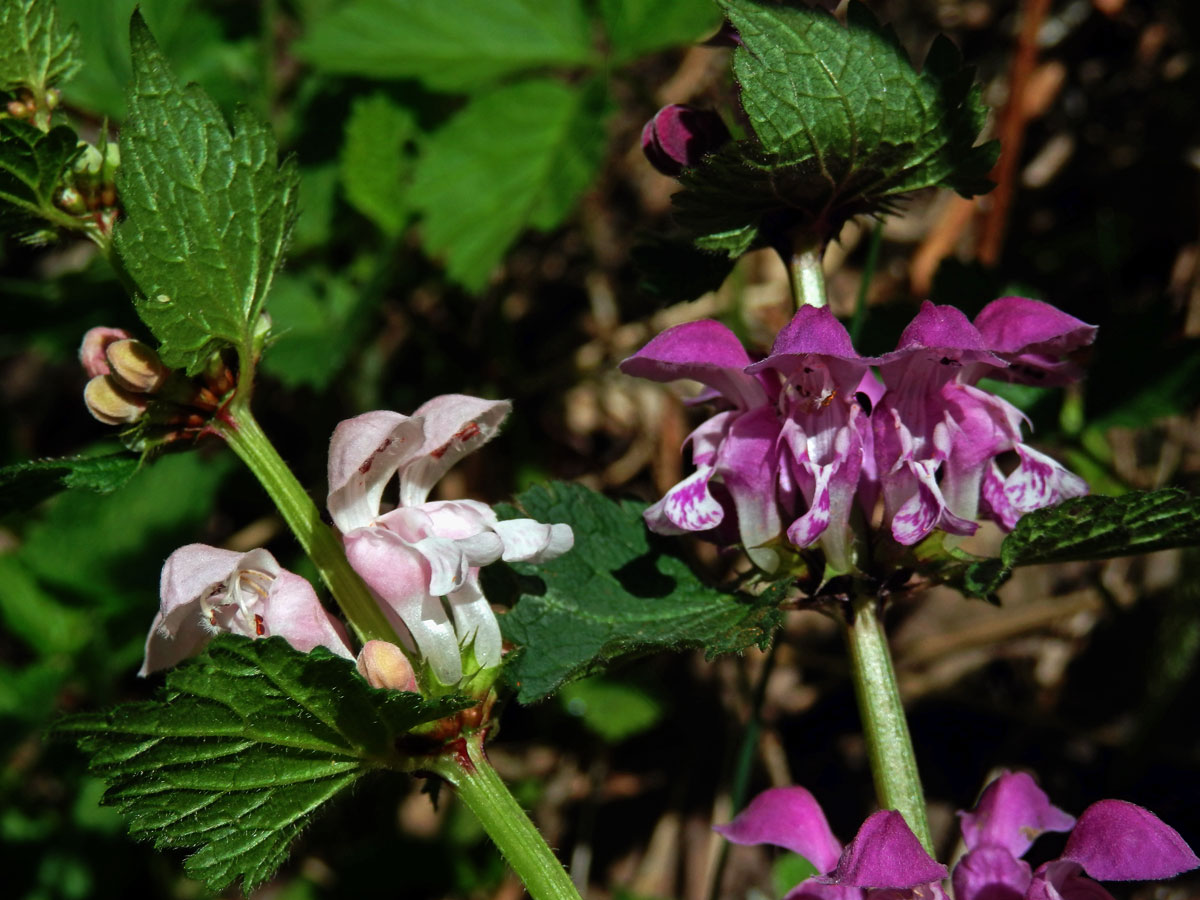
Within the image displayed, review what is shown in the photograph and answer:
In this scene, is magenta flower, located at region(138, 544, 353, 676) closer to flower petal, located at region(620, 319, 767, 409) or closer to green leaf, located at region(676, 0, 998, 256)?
flower petal, located at region(620, 319, 767, 409)

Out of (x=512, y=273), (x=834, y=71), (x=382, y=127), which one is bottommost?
(x=512, y=273)

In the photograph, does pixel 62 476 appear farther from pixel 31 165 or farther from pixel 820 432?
pixel 820 432

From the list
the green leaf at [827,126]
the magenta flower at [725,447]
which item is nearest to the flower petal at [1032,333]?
the green leaf at [827,126]

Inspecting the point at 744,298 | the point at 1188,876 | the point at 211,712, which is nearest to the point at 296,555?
the point at 744,298

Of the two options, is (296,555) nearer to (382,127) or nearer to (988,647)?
(382,127)

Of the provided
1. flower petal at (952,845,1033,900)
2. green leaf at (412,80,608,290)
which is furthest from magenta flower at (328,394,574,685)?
green leaf at (412,80,608,290)

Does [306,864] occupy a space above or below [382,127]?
below
